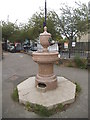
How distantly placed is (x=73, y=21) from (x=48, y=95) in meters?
14.0

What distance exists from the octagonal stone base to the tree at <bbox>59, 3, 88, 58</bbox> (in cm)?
1129

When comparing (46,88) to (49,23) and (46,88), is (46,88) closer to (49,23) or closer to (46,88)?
(46,88)

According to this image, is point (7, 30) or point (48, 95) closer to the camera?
point (48, 95)

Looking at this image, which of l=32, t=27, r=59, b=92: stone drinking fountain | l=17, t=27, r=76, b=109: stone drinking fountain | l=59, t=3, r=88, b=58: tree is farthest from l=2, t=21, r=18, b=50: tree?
l=32, t=27, r=59, b=92: stone drinking fountain

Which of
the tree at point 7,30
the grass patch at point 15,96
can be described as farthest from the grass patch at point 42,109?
the tree at point 7,30

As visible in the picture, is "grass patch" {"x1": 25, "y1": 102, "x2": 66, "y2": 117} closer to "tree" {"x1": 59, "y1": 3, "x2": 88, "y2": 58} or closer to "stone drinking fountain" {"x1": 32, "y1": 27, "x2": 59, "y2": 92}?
"stone drinking fountain" {"x1": 32, "y1": 27, "x2": 59, "y2": 92}

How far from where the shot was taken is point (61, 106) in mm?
4508

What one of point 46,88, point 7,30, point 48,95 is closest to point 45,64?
point 46,88

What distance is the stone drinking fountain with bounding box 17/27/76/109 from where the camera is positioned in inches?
188

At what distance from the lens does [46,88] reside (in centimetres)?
545

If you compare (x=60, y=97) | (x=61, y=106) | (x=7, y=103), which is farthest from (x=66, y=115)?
(x=7, y=103)

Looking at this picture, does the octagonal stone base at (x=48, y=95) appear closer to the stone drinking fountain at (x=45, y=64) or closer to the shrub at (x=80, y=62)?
the stone drinking fountain at (x=45, y=64)

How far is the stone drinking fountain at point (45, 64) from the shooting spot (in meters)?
5.22

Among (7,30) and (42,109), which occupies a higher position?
(7,30)
